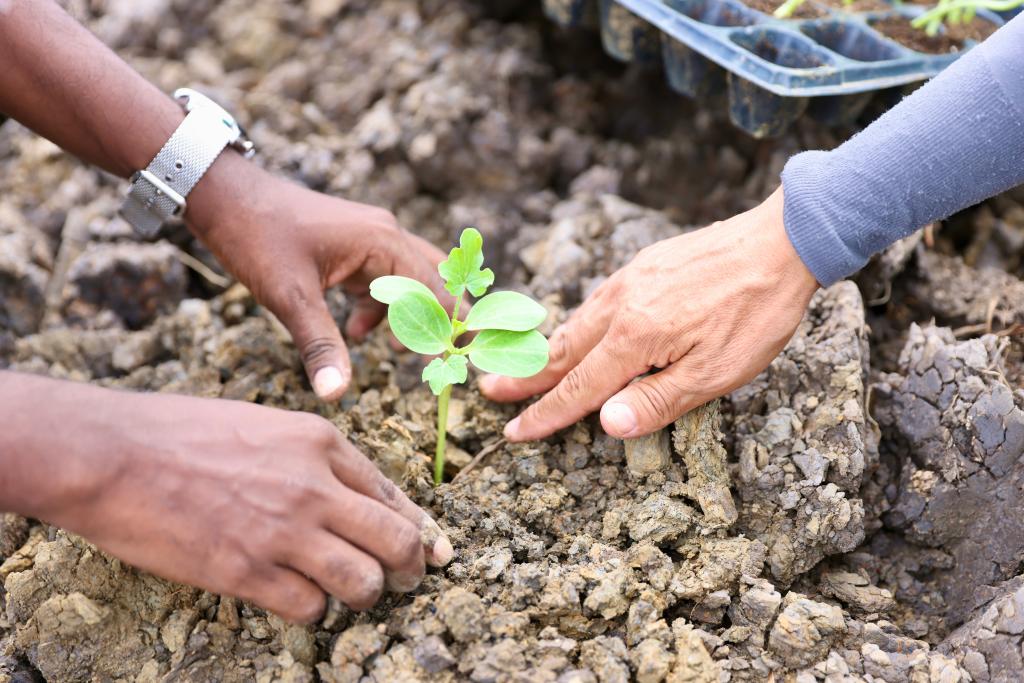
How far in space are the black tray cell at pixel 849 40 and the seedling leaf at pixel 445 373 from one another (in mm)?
1439

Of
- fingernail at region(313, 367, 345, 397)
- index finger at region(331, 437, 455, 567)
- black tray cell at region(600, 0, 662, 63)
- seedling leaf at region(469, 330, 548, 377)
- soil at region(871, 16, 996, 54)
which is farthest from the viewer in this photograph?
black tray cell at region(600, 0, 662, 63)

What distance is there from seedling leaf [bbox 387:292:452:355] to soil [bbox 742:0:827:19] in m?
1.42

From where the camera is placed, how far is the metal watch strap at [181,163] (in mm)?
1850

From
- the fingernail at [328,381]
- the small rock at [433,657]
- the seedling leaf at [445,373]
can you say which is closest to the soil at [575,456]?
the small rock at [433,657]

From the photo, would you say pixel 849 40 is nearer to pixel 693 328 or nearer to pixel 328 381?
pixel 693 328

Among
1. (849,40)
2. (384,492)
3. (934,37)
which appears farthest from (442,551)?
(934,37)

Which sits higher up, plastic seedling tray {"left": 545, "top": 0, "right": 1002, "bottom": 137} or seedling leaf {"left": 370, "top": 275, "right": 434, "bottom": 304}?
plastic seedling tray {"left": 545, "top": 0, "right": 1002, "bottom": 137}

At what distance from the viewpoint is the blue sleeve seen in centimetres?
152

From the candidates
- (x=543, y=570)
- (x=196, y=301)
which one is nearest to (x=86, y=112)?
(x=196, y=301)

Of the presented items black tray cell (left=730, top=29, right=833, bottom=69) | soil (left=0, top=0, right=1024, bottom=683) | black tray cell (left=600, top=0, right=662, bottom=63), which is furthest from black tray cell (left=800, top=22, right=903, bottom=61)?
black tray cell (left=600, top=0, right=662, bottom=63)

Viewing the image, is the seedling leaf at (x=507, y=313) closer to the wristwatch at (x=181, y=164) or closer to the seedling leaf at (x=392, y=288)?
the seedling leaf at (x=392, y=288)

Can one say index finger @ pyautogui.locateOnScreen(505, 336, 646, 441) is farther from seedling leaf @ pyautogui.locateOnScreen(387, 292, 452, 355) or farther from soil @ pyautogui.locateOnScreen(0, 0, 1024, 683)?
seedling leaf @ pyautogui.locateOnScreen(387, 292, 452, 355)

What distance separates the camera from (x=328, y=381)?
5.68 ft

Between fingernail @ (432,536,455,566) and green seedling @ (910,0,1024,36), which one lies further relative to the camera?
green seedling @ (910,0,1024,36)
